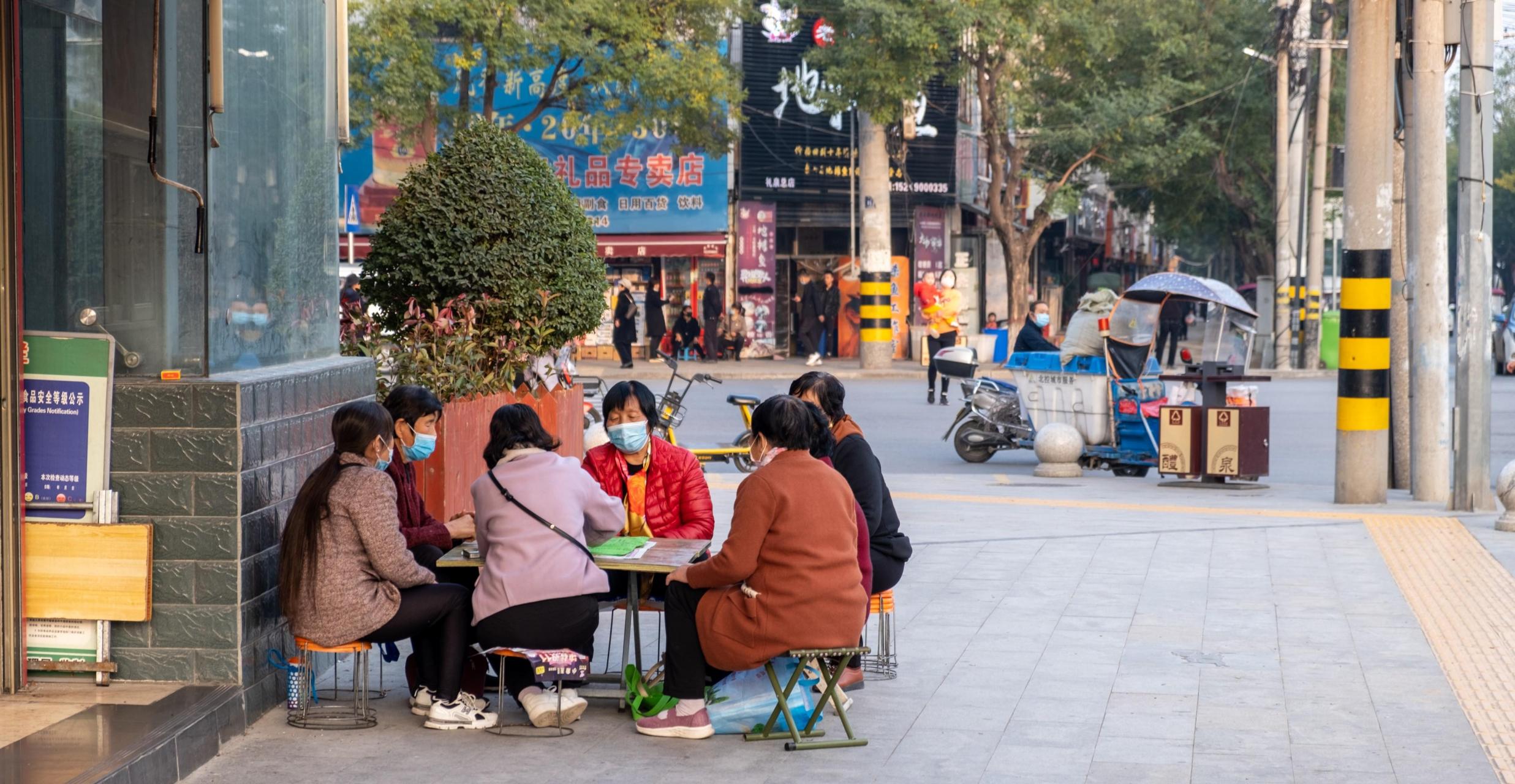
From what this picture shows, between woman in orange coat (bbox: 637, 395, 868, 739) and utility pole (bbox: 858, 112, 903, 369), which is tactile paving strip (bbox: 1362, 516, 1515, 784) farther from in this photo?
utility pole (bbox: 858, 112, 903, 369)

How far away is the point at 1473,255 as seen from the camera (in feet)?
40.3

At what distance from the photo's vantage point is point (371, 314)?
371 inches

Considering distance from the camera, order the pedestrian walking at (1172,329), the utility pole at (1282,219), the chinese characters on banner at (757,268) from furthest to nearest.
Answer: the chinese characters on banner at (757,268)
the utility pole at (1282,219)
the pedestrian walking at (1172,329)

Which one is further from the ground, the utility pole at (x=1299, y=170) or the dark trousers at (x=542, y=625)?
the utility pole at (x=1299, y=170)

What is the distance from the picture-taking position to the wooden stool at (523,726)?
6.04m

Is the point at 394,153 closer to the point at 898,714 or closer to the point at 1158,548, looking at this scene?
the point at 1158,548

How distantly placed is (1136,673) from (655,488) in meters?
2.22

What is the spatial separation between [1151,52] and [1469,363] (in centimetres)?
2645

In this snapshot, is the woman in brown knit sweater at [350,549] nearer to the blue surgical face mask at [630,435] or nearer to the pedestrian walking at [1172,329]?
the blue surgical face mask at [630,435]

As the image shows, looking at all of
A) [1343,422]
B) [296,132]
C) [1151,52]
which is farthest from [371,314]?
[1151,52]

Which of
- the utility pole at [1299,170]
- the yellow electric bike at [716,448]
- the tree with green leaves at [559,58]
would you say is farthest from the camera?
the utility pole at [1299,170]

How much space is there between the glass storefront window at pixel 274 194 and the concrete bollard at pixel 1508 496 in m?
7.98

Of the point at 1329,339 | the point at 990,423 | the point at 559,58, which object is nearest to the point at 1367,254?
the point at 990,423

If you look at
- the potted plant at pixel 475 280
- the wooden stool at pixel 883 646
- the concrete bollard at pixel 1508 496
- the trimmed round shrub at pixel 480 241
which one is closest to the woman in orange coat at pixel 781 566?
the wooden stool at pixel 883 646
